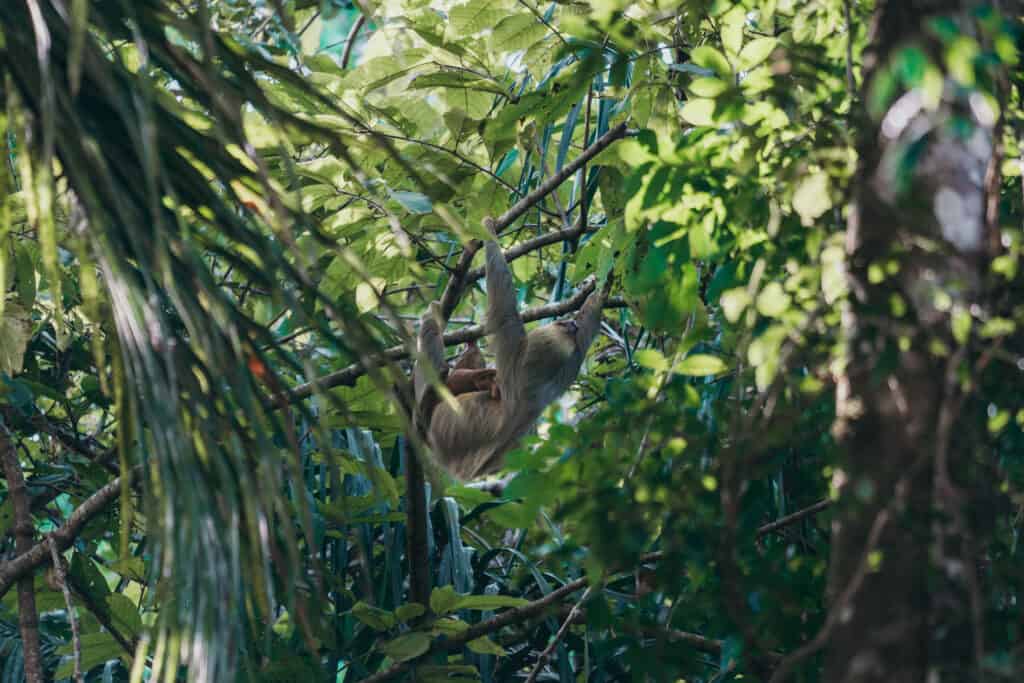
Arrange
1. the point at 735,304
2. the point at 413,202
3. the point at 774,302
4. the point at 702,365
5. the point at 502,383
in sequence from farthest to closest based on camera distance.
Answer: the point at 502,383 → the point at 413,202 → the point at 702,365 → the point at 735,304 → the point at 774,302

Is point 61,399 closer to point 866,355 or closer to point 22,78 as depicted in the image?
point 22,78

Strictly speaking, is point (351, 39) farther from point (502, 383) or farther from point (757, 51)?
point (757, 51)

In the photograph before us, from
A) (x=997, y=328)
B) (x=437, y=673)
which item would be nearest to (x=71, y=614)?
(x=437, y=673)

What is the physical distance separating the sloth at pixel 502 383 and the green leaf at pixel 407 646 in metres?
1.63

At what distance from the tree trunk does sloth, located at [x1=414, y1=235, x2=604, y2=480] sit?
370cm

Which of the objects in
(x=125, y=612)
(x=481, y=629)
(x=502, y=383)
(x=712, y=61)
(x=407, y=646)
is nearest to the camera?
(x=712, y=61)

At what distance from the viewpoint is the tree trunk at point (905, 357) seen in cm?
148

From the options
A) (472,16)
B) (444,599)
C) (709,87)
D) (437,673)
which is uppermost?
(472,16)

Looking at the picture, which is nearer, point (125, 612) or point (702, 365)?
point (702, 365)

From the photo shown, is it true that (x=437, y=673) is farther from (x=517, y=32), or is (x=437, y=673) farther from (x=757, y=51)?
(x=757, y=51)

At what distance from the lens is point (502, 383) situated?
5855 millimetres

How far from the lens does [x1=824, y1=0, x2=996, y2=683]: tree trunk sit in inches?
58.2

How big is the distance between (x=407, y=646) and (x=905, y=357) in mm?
2643

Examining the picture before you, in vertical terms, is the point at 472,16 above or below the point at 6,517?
above
